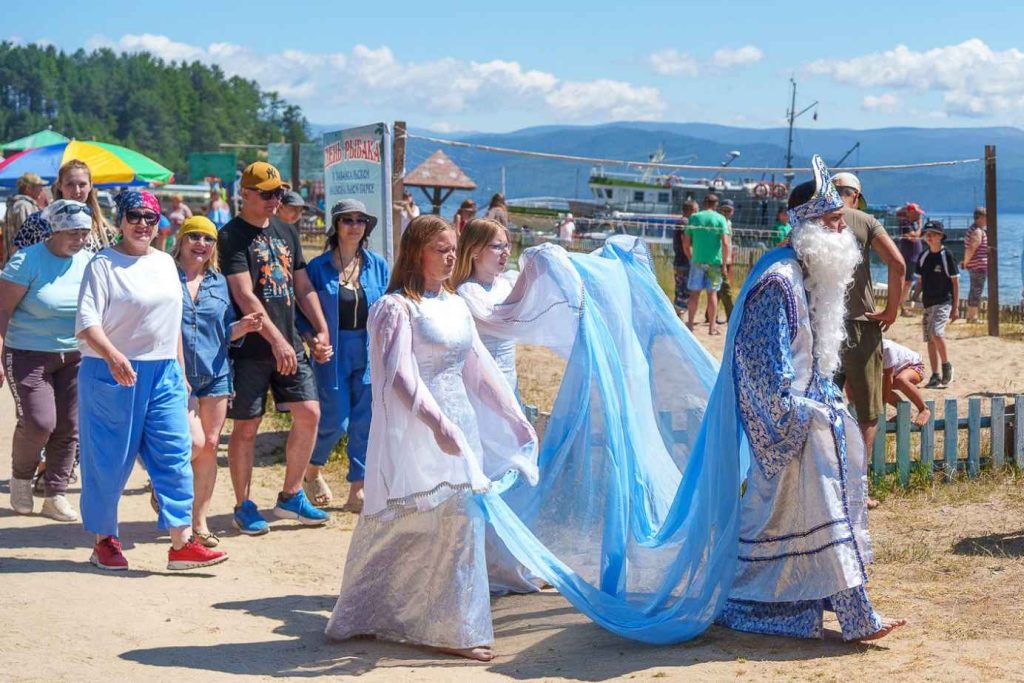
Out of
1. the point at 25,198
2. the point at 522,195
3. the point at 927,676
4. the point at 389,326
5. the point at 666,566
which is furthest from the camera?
the point at 522,195

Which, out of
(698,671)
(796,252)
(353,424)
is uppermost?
(796,252)

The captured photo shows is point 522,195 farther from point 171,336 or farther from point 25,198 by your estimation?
point 171,336

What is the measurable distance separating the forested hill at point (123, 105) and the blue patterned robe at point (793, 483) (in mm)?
153969

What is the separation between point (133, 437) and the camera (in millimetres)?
6266

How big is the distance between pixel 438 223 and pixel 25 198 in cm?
478

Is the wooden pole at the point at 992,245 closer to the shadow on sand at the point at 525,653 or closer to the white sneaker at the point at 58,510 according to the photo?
the shadow on sand at the point at 525,653

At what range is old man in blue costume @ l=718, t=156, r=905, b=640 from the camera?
499cm

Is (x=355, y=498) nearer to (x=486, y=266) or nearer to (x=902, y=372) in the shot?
(x=486, y=266)

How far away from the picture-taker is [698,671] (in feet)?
15.8

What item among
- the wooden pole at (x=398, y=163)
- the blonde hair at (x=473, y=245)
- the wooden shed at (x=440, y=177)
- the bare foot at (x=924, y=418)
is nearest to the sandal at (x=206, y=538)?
the blonde hair at (x=473, y=245)

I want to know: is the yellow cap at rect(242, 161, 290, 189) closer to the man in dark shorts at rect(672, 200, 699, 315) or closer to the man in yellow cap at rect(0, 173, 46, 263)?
the man in yellow cap at rect(0, 173, 46, 263)

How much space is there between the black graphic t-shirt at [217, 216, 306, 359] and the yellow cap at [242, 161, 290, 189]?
24cm

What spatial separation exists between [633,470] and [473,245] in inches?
56.9

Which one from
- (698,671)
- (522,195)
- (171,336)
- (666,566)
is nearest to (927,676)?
(698,671)
